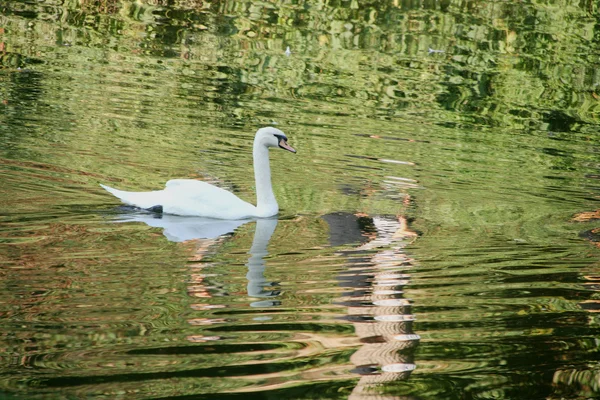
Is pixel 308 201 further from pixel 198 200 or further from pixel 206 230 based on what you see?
pixel 206 230

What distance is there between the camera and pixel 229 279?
21.3 ft

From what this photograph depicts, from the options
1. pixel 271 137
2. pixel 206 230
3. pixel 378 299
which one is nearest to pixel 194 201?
pixel 206 230

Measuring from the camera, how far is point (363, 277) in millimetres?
6484

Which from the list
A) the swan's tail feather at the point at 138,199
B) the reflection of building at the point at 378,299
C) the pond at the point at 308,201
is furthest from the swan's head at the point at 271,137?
the swan's tail feather at the point at 138,199

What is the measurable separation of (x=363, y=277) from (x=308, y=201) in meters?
2.92

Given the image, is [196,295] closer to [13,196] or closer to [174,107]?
[13,196]

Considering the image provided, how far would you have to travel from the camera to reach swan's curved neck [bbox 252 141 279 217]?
8828mm

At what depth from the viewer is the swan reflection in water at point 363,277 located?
4.79 m

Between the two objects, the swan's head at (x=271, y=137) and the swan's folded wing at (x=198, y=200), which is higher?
the swan's head at (x=271, y=137)

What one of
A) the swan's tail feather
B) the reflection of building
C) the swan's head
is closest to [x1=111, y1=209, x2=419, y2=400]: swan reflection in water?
the reflection of building

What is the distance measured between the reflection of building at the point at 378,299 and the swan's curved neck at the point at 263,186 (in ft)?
1.75

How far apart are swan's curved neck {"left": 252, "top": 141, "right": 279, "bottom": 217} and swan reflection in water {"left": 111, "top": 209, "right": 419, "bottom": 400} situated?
0.37ft

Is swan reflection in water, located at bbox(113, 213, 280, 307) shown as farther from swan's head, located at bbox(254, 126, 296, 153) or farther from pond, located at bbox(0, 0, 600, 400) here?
swan's head, located at bbox(254, 126, 296, 153)

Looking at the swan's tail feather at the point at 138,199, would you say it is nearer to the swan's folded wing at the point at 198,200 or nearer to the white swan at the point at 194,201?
the white swan at the point at 194,201
